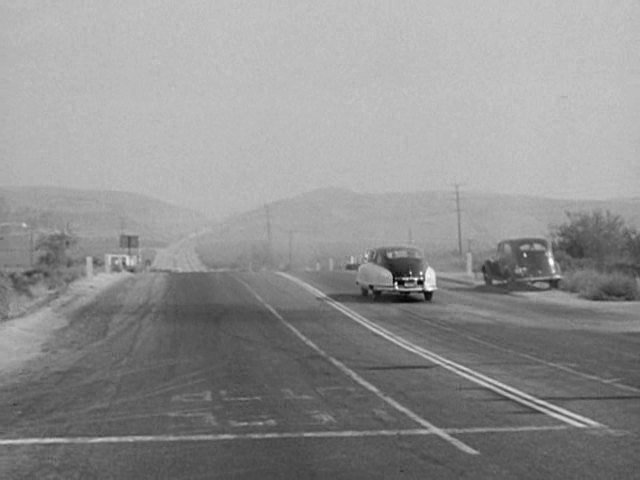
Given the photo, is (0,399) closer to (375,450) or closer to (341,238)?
(375,450)

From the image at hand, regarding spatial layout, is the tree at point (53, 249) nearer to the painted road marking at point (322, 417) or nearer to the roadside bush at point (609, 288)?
the roadside bush at point (609, 288)

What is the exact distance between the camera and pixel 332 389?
51.5 feet

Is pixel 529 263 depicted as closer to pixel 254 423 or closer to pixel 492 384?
pixel 492 384


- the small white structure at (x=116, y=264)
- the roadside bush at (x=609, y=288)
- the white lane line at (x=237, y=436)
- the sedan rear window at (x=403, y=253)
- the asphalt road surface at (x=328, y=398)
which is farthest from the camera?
the small white structure at (x=116, y=264)

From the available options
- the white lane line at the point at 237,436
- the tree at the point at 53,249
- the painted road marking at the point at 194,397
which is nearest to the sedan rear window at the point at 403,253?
the painted road marking at the point at 194,397

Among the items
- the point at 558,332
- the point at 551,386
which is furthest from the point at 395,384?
the point at 558,332

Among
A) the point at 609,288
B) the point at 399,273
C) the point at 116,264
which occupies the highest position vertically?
the point at 116,264

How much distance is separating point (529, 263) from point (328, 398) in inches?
1135

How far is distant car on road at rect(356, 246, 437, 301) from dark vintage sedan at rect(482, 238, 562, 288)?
6.83 m

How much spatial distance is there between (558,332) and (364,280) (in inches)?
490

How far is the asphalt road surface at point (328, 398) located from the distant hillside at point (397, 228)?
86182 mm

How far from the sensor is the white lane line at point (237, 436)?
1160cm

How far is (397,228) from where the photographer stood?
16688cm

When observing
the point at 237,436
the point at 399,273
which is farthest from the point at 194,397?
the point at 399,273
